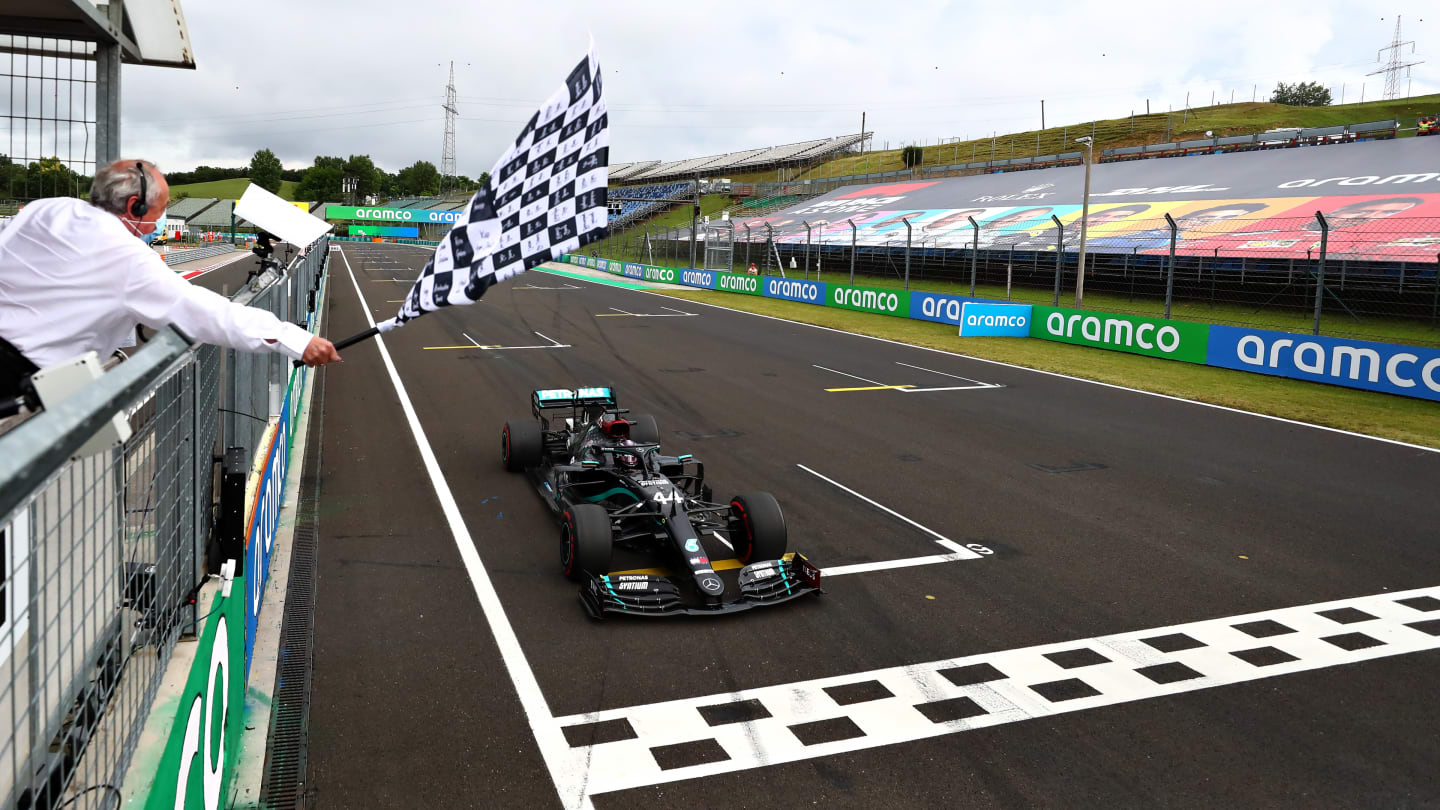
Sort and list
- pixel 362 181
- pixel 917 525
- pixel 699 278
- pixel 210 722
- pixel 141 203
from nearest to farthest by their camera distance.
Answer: pixel 210 722, pixel 141 203, pixel 917 525, pixel 699 278, pixel 362 181

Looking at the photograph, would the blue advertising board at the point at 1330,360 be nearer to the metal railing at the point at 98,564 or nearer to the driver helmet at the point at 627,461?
the driver helmet at the point at 627,461

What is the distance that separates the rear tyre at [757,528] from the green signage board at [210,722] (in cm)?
350

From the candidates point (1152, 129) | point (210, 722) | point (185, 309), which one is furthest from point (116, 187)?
point (1152, 129)

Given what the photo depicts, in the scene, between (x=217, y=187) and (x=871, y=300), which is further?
(x=217, y=187)

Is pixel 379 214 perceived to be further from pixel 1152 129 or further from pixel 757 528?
pixel 757 528

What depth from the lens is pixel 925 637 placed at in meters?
5.91

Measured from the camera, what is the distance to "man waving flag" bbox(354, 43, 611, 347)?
3.96 metres

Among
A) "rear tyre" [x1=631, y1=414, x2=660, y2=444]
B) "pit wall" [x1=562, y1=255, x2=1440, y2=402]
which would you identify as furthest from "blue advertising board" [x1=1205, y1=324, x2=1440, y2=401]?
"rear tyre" [x1=631, y1=414, x2=660, y2=444]

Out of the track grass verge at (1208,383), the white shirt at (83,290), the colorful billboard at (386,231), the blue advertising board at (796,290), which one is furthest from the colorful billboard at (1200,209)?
A: the colorful billboard at (386,231)

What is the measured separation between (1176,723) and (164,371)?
4835 mm

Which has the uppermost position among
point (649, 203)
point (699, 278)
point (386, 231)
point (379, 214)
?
point (379, 214)

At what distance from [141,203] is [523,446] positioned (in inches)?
244

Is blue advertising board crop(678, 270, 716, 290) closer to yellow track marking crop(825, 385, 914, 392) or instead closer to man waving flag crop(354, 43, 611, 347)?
yellow track marking crop(825, 385, 914, 392)

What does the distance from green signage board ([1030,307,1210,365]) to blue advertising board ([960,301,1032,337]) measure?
0.22 meters
